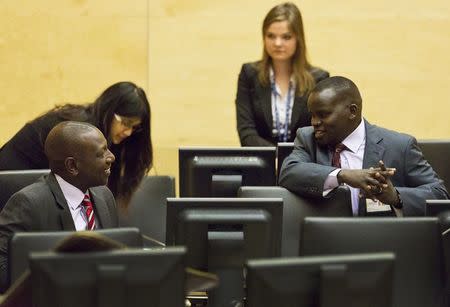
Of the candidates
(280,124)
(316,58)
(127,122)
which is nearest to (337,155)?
(127,122)

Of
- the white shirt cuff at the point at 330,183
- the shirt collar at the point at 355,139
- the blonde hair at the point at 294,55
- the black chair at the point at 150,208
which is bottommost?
the black chair at the point at 150,208

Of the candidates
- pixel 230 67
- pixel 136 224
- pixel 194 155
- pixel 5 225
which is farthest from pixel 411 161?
pixel 230 67

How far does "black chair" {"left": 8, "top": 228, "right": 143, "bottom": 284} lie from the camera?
2.98 m

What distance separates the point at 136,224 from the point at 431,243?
172cm

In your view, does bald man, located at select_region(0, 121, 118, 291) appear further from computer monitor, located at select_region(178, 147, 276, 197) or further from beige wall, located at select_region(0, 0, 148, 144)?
beige wall, located at select_region(0, 0, 148, 144)

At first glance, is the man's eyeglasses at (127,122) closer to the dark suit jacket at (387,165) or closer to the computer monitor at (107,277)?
the dark suit jacket at (387,165)

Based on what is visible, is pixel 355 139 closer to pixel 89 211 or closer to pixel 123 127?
pixel 123 127

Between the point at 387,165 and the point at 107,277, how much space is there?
198cm

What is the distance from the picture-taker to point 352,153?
4328 mm

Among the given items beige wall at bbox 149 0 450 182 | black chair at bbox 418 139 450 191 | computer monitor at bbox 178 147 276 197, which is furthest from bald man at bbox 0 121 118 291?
beige wall at bbox 149 0 450 182

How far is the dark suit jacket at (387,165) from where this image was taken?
4066 millimetres

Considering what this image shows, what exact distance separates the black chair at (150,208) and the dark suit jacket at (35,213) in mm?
718

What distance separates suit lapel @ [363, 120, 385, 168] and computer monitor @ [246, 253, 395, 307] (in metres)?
1.64

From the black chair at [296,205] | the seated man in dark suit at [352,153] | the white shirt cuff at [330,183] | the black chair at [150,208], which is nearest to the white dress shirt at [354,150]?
the seated man in dark suit at [352,153]
